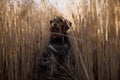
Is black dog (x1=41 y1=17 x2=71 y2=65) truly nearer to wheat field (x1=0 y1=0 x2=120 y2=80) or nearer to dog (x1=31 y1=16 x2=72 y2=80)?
dog (x1=31 y1=16 x2=72 y2=80)

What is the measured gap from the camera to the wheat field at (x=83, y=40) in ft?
6.77

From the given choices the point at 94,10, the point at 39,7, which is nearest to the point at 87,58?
the point at 94,10

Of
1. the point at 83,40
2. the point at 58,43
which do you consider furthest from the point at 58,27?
the point at 83,40

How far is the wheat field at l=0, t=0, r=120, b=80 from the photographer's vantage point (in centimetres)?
206

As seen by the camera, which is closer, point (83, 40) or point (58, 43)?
point (83, 40)

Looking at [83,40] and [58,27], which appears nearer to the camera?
[83,40]

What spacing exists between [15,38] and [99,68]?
0.85 m

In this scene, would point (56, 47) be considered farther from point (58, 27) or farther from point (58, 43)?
point (58, 27)

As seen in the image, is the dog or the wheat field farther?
the dog

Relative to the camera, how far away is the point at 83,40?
2.18m

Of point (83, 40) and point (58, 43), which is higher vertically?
point (83, 40)

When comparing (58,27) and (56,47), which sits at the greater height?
(58,27)

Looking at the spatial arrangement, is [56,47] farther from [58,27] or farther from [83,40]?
[83,40]

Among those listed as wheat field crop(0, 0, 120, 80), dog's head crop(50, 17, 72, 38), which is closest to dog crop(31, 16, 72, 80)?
dog's head crop(50, 17, 72, 38)
